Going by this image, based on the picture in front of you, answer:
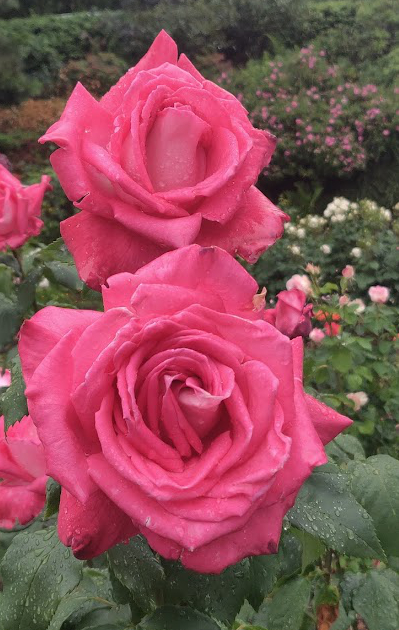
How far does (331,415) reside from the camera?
491 mm

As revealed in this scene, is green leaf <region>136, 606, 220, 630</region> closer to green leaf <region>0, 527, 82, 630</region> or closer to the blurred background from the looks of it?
green leaf <region>0, 527, 82, 630</region>

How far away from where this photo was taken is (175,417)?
0.42m

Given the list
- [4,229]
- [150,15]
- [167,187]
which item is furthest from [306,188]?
[167,187]

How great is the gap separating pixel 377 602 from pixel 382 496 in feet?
0.96

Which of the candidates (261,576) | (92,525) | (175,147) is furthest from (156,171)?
(261,576)

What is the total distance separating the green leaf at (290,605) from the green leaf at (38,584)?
418mm

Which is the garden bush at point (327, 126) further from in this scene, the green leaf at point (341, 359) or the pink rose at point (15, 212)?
the pink rose at point (15, 212)

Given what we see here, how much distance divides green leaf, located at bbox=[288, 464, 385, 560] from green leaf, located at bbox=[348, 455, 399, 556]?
0.18 meters

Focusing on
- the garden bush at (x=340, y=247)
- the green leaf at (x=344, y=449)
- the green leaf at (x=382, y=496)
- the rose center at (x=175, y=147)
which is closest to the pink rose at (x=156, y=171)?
the rose center at (x=175, y=147)

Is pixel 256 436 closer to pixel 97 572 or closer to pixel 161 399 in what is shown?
pixel 161 399

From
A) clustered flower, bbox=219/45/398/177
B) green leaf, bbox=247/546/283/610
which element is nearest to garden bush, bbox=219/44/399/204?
clustered flower, bbox=219/45/398/177

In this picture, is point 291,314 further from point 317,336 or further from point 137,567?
point 317,336

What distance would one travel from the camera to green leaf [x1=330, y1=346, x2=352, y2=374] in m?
2.07

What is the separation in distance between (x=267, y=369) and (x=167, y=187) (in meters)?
0.19
